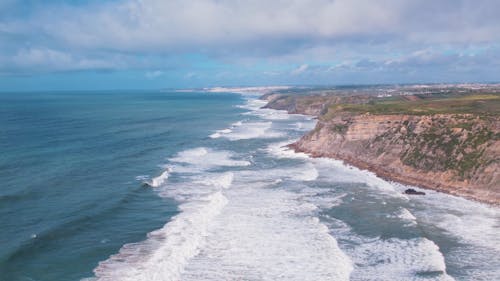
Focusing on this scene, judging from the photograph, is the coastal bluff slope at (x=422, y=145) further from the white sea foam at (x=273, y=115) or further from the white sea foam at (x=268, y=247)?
the white sea foam at (x=273, y=115)

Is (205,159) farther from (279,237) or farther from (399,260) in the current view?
(399,260)

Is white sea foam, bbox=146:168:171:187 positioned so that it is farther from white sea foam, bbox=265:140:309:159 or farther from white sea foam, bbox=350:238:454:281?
white sea foam, bbox=350:238:454:281

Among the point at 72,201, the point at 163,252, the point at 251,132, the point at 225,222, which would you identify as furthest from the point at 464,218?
the point at 251,132

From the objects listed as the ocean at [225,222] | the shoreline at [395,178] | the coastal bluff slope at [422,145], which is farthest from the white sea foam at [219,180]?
the coastal bluff slope at [422,145]

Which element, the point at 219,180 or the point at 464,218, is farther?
the point at 219,180

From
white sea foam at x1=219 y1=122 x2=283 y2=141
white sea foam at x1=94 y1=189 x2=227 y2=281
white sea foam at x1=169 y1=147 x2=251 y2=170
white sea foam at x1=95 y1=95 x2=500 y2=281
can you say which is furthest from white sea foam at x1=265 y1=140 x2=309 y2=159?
white sea foam at x1=94 y1=189 x2=227 y2=281

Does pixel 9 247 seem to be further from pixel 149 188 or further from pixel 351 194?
pixel 351 194
